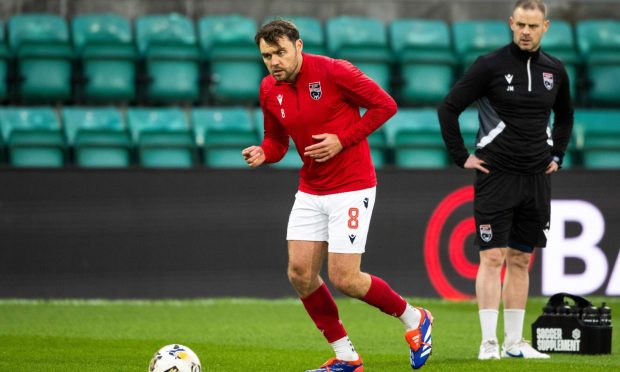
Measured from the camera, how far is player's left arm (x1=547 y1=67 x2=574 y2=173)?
23.9 ft

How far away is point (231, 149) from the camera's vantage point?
1182 cm

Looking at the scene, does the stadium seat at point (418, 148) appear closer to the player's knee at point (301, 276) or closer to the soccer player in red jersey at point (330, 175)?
the soccer player in red jersey at point (330, 175)

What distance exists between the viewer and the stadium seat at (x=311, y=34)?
522 inches

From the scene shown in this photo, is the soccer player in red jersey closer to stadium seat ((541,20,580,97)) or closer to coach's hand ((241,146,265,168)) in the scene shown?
coach's hand ((241,146,265,168))

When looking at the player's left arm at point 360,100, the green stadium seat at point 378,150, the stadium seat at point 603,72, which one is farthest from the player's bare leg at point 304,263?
the stadium seat at point 603,72

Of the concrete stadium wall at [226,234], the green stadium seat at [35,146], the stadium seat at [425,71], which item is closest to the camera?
the concrete stadium wall at [226,234]

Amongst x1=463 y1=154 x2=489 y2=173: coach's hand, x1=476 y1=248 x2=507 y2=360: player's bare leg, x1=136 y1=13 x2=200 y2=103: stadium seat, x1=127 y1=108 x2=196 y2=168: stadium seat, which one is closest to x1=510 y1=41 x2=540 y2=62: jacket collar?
x1=463 y1=154 x2=489 y2=173: coach's hand

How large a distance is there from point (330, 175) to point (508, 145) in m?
1.34

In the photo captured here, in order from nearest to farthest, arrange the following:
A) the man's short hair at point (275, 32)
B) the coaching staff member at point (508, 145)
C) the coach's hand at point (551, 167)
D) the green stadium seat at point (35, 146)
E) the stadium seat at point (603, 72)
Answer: the man's short hair at point (275, 32), the coaching staff member at point (508, 145), the coach's hand at point (551, 167), the green stadium seat at point (35, 146), the stadium seat at point (603, 72)

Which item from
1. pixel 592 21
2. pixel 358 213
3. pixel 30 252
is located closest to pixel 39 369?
pixel 358 213

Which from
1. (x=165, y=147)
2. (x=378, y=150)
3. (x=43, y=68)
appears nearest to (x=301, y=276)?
(x=165, y=147)

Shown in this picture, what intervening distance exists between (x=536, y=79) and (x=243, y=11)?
26.4 feet

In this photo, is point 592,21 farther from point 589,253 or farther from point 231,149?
point 231,149

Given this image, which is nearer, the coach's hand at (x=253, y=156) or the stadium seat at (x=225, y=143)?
the coach's hand at (x=253, y=156)
